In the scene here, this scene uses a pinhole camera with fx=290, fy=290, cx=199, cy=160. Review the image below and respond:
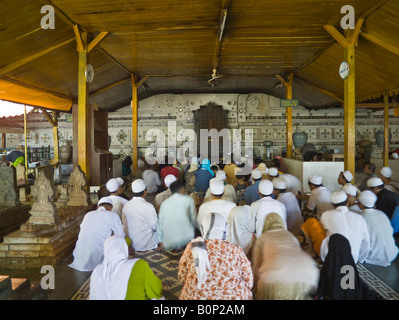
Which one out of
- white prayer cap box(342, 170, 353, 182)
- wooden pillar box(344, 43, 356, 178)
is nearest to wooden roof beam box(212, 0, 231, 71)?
wooden pillar box(344, 43, 356, 178)

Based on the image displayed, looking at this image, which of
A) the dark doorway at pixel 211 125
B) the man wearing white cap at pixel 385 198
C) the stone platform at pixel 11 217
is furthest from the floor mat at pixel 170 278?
the dark doorway at pixel 211 125

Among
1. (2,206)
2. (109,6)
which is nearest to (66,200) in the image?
(2,206)

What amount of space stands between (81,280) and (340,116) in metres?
14.4

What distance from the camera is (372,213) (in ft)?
12.2

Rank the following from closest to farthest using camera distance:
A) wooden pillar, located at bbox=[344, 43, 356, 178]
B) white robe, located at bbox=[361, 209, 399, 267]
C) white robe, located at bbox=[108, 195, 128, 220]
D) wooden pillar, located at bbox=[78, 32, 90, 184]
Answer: white robe, located at bbox=[361, 209, 399, 267] → white robe, located at bbox=[108, 195, 128, 220] → wooden pillar, located at bbox=[344, 43, 356, 178] → wooden pillar, located at bbox=[78, 32, 90, 184]

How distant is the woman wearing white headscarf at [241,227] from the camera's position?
3.46 metres

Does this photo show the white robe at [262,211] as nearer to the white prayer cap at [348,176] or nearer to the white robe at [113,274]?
the white robe at [113,274]

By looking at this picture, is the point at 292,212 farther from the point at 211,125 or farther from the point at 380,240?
the point at 211,125

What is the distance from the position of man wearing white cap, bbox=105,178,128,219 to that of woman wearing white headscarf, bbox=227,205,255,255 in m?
1.81

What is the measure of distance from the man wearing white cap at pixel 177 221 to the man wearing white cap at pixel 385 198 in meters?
3.01

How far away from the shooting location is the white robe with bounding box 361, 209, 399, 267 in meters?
3.62

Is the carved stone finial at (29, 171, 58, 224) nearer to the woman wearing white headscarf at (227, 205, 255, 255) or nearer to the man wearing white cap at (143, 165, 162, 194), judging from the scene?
the woman wearing white headscarf at (227, 205, 255, 255)

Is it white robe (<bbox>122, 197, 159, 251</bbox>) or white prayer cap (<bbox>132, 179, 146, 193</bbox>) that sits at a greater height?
white prayer cap (<bbox>132, 179, 146, 193</bbox>)

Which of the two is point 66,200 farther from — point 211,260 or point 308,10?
point 308,10
